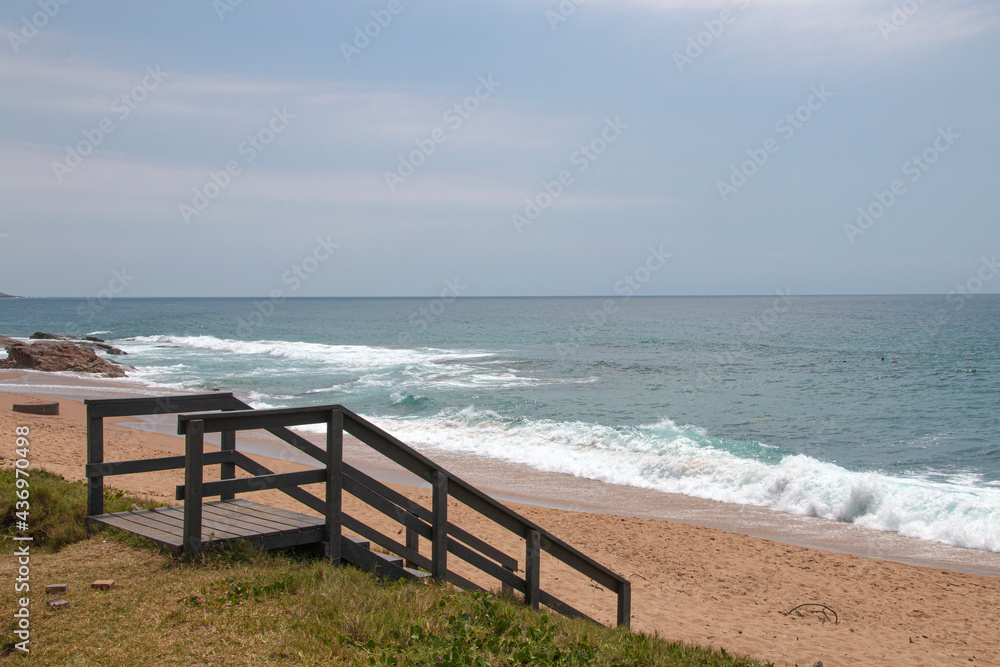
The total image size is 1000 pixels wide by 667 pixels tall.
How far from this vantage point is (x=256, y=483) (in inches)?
199

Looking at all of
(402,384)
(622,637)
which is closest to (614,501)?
(622,637)

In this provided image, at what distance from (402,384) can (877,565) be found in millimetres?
23433

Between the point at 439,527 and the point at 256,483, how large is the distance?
1.37 meters

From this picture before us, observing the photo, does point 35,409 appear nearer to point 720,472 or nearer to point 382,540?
point 720,472

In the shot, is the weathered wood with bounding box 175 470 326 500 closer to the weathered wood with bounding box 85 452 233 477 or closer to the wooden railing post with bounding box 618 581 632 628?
the weathered wood with bounding box 85 452 233 477

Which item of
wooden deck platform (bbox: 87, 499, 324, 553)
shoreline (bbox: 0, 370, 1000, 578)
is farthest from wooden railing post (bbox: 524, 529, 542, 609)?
shoreline (bbox: 0, 370, 1000, 578)

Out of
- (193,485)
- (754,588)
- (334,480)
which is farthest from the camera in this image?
(754,588)

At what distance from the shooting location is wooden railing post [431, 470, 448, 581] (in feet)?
17.3

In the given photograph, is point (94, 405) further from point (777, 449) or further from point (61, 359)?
point (61, 359)

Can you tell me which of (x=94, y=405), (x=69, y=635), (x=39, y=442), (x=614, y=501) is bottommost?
(x=614, y=501)

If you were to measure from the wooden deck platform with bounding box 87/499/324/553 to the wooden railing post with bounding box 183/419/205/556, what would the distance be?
4.3 inches

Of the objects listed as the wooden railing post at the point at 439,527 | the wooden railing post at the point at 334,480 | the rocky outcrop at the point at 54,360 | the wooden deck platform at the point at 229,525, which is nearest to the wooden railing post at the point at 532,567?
the wooden railing post at the point at 439,527

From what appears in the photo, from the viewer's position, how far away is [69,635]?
161 inches

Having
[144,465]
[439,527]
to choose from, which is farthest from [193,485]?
[439,527]
